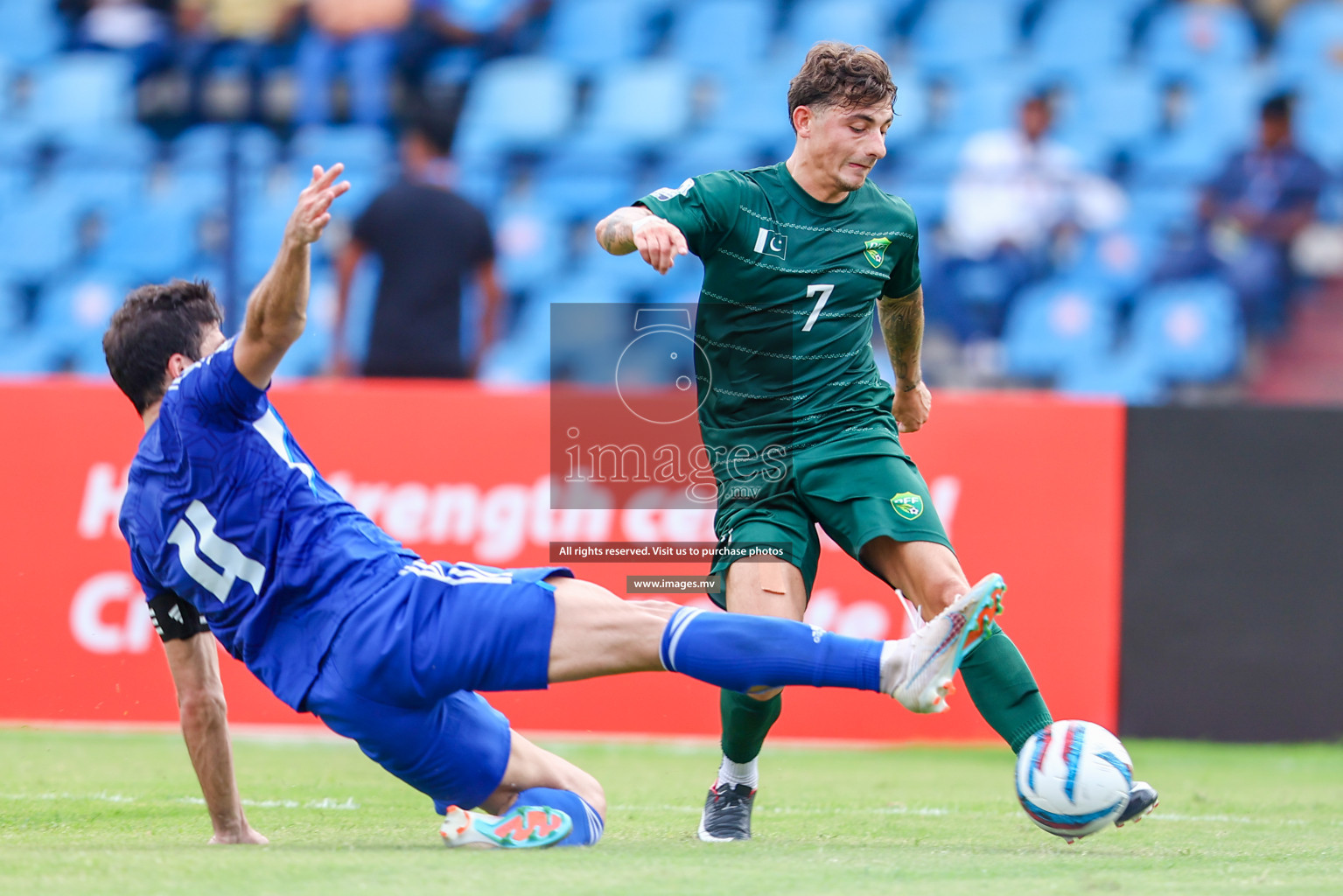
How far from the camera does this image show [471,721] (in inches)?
154

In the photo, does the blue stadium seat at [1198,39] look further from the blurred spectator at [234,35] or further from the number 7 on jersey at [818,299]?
the number 7 on jersey at [818,299]

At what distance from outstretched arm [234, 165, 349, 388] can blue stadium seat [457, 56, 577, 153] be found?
28.8 feet

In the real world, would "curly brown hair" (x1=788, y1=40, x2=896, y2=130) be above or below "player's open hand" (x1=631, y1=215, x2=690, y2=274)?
above

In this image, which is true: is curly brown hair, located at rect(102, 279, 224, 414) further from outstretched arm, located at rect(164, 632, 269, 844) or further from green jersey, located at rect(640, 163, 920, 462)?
green jersey, located at rect(640, 163, 920, 462)

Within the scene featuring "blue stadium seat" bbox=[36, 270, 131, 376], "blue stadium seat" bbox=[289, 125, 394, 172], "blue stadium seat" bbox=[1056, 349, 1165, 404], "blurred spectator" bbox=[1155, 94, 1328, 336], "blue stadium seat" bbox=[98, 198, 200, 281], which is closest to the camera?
"blue stadium seat" bbox=[289, 125, 394, 172]

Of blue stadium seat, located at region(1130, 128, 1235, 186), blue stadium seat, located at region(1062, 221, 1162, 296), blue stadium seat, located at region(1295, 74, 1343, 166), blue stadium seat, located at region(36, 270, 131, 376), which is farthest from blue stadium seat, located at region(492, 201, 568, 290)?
blue stadium seat, located at region(1295, 74, 1343, 166)

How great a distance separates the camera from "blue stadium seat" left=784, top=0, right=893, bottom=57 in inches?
511

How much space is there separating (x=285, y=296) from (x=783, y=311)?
1.65 m

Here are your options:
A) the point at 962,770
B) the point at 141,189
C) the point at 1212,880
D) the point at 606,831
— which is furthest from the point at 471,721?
the point at 141,189

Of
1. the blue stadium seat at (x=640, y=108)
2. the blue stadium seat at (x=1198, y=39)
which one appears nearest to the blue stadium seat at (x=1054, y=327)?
the blue stadium seat at (x=1198, y=39)

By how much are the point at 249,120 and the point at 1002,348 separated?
635cm

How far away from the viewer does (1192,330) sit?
32.6 feet

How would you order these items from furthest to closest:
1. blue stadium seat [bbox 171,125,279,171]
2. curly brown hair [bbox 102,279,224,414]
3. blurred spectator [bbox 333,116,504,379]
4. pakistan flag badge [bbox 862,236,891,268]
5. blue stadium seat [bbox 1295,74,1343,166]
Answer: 1. blue stadium seat [bbox 1295,74,1343,166]
2. blue stadium seat [bbox 171,125,279,171]
3. blurred spectator [bbox 333,116,504,379]
4. pakistan flag badge [bbox 862,236,891,268]
5. curly brown hair [bbox 102,279,224,414]

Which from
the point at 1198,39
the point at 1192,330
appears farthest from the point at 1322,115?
the point at 1192,330
